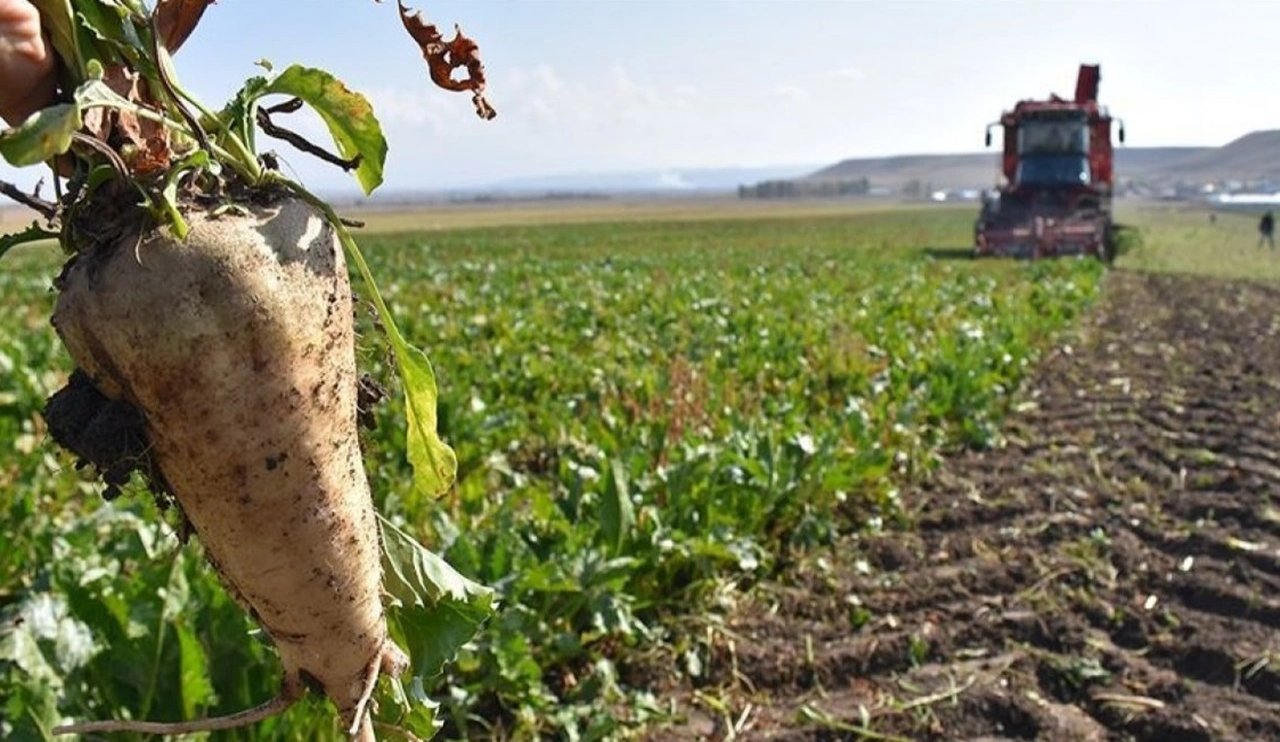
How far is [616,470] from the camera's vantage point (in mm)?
3348

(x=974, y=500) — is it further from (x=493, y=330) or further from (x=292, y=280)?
(x=493, y=330)

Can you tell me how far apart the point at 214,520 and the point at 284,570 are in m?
0.13

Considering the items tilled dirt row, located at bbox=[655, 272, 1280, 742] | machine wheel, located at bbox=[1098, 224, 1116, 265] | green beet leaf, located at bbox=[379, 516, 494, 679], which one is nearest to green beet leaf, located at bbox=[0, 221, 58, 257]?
green beet leaf, located at bbox=[379, 516, 494, 679]

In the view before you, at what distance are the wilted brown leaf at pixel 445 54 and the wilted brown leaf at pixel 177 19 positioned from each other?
28 centimetres

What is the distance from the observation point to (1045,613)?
3.46 meters

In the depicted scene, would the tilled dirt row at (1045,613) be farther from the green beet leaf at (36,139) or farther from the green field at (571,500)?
the green beet leaf at (36,139)

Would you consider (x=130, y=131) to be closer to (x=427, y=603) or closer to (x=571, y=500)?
(x=427, y=603)

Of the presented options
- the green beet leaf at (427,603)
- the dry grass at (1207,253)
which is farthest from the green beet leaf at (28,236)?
the dry grass at (1207,253)

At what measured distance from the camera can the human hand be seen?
3.96 feet

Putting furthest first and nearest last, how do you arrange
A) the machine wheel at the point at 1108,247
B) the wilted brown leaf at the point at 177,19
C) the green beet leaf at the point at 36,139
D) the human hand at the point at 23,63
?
the machine wheel at the point at 1108,247 < the wilted brown leaf at the point at 177,19 < the human hand at the point at 23,63 < the green beet leaf at the point at 36,139

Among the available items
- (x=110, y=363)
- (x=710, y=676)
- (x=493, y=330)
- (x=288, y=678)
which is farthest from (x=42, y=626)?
(x=493, y=330)

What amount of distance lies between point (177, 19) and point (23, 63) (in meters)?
0.23

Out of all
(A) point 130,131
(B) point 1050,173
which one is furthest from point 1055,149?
(A) point 130,131

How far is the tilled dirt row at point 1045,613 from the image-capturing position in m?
2.87
